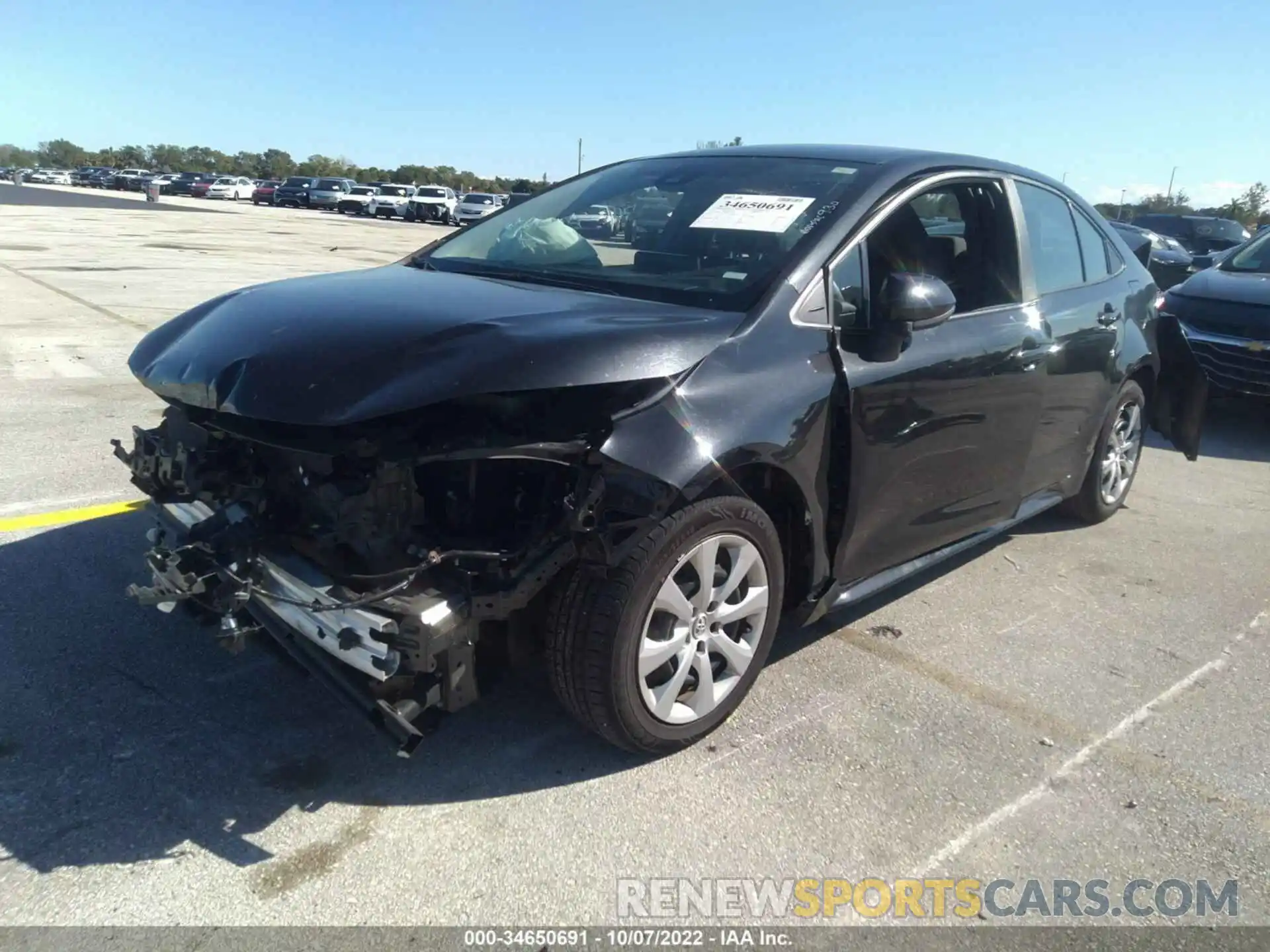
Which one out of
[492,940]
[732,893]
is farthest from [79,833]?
[732,893]

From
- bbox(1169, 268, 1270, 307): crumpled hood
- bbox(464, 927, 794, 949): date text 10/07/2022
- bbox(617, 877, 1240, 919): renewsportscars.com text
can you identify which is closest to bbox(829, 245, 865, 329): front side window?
bbox(617, 877, 1240, 919): renewsportscars.com text

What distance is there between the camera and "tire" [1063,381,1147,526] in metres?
4.98

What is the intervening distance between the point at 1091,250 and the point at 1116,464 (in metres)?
1.18

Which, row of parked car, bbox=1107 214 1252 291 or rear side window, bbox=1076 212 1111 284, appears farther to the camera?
row of parked car, bbox=1107 214 1252 291

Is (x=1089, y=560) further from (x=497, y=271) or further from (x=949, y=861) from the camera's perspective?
(x=497, y=271)

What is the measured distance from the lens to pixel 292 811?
8.60 ft

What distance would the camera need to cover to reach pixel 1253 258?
8.60 metres

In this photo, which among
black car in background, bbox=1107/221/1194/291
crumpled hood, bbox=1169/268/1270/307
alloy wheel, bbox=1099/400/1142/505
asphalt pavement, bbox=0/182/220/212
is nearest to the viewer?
alloy wheel, bbox=1099/400/1142/505

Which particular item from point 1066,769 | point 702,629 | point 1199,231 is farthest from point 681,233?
point 1199,231

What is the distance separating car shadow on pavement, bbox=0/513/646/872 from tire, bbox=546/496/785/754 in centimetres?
23

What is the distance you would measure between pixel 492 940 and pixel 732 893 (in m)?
0.60

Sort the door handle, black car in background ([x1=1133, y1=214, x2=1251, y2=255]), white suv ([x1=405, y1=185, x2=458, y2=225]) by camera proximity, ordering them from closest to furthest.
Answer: the door handle
black car in background ([x1=1133, y1=214, x2=1251, y2=255])
white suv ([x1=405, y1=185, x2=458, y2=225])

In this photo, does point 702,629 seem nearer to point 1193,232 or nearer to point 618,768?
point 618,768

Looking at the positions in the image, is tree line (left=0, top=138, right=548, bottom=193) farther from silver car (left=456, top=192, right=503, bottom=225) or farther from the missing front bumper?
the missing front bumper
